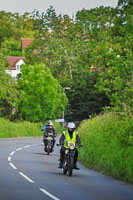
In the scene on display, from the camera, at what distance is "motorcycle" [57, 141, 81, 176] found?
1700 centimetres

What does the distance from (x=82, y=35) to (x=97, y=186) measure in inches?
2541

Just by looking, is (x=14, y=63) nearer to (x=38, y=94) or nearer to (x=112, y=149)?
(x=38, y=94)

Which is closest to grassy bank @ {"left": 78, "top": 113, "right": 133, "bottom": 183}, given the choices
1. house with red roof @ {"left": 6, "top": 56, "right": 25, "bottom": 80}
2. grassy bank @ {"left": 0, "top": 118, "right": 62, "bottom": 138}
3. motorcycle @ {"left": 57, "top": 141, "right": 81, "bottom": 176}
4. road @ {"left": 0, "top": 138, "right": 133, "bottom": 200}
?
road @ {"left": 0, "top": 138, "right": 133, "bottom": 200}

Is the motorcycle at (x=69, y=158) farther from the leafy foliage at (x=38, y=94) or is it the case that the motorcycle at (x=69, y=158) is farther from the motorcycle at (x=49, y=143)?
the leafy foliage at (x=38, y=94)

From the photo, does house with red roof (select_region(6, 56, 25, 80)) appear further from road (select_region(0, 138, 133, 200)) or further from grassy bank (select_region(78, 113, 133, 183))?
road (select_region(0, 138, 133, 200))

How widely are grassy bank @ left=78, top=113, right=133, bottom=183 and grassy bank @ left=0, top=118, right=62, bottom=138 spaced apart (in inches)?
1066

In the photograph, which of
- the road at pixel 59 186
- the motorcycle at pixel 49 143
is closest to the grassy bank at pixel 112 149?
the road at pixel 59 186

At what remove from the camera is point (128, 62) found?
53.0ft

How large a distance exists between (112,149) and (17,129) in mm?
35209

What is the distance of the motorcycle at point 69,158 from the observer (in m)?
17.0

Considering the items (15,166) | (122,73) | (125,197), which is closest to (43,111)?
(15,166)

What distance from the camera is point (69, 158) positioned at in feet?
56.2

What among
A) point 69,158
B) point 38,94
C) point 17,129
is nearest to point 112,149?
point 69,158

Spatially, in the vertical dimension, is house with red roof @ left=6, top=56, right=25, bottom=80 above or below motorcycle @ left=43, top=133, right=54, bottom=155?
above
